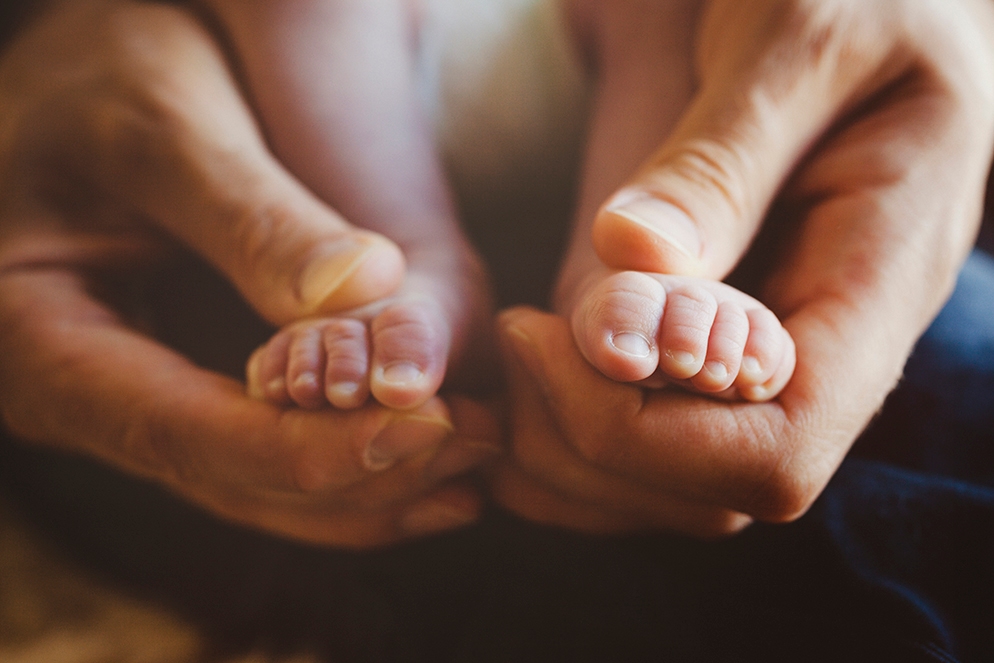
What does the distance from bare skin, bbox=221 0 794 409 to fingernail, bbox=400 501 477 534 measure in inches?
4.3

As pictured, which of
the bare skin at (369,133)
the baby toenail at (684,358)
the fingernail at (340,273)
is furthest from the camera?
the bare skin at (369,133)

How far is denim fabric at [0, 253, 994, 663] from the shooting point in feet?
1.52

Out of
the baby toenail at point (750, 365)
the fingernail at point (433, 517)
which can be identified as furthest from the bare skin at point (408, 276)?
the fingernail at point (433, 517)

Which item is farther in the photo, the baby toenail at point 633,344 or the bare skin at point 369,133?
the bare skin at point 369,133

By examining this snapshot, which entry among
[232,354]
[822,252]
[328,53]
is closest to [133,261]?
[232,354]

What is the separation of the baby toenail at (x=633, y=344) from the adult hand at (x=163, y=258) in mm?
151

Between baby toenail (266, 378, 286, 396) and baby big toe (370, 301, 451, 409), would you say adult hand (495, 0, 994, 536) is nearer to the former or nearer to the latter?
baby big toe (370, 301, 451, 409)

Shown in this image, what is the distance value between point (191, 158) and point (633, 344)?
0.43 metres

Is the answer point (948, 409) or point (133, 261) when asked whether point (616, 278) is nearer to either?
point (948, 409)

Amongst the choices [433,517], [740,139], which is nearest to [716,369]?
[740,139]

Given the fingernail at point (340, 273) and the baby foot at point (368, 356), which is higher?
the fingernail at point (340, 273)

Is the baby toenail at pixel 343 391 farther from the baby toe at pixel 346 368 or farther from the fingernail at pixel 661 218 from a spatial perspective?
the fingernail at pixel 661 218

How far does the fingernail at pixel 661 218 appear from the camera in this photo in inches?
16.6

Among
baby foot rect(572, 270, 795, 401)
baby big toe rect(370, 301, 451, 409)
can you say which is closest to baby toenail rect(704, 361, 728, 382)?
baby foot rect(572, 270, 795, 401)
